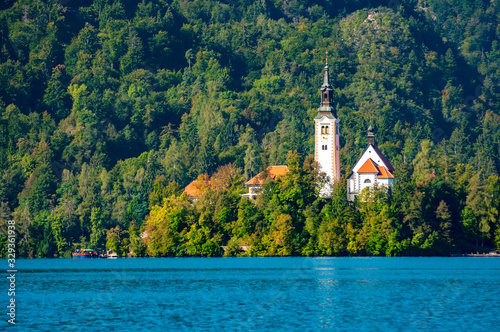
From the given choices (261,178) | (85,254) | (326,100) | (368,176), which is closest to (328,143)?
(326,100)

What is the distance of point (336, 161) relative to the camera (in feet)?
429

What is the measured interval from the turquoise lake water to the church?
29831 millimetres

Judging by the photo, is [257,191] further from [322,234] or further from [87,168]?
[87,168]

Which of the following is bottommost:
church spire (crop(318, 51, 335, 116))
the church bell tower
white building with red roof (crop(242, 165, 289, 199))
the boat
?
the boat

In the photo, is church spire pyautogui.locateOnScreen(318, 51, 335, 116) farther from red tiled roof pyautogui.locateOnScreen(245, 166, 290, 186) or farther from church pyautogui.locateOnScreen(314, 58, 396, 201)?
red tiled roof pyautogui.locateOnScreen(245, 166, 290, 186)

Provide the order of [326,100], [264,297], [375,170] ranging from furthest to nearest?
[326,100] → [375,170] → [264,297]

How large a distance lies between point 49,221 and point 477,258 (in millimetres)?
58046

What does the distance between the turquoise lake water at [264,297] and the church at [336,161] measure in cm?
2983

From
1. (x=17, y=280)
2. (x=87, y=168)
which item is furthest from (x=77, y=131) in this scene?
(x=17, y=280)

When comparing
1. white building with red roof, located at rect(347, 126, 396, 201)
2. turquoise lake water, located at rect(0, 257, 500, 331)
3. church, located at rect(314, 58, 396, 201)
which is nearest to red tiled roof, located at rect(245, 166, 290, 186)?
church, located at rect(314, 58, 396, 201)

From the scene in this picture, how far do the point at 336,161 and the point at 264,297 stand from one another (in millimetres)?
69201

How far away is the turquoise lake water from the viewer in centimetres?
5066

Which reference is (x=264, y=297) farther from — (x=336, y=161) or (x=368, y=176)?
(x=336, y=161)

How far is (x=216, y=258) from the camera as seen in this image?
113375mm
